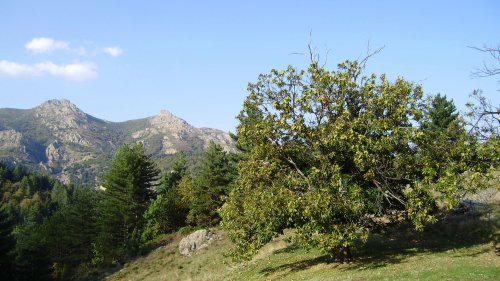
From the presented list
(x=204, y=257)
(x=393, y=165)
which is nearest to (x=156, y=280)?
(x=204, y=257)

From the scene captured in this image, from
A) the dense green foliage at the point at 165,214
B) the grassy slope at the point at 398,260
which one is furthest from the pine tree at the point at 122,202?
the grassy slope at the point at 398,260

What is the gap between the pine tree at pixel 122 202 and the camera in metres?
76.7

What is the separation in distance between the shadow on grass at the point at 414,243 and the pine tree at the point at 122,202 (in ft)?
172

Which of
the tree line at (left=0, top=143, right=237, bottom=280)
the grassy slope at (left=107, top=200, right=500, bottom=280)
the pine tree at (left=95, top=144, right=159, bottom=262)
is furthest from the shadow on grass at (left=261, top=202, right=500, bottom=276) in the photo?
the pine tree at (left=95, top=144, right=159, bottom=262)

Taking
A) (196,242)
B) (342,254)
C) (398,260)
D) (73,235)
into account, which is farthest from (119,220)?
(398,260)

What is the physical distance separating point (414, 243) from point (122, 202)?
61.6 m

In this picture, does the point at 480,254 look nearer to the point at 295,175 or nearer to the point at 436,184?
the point at 436,184

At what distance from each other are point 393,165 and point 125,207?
6358cm

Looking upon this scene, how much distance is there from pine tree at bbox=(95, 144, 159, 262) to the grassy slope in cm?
3045

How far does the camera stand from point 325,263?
29359 millimetres

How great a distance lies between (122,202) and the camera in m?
78.9

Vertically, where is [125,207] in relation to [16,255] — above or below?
above

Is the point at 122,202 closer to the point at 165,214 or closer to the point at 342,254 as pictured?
the point at 165,214

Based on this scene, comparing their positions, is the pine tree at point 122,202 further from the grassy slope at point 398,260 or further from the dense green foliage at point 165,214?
the grassy slope at point 398,260
